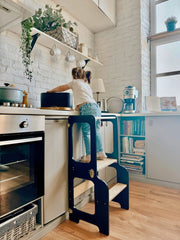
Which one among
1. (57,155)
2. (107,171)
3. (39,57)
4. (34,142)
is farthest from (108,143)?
(39,57)

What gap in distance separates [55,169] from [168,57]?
2625 mm

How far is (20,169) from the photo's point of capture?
3.62 feet

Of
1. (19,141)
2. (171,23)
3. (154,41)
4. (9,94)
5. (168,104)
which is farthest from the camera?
(154,41)

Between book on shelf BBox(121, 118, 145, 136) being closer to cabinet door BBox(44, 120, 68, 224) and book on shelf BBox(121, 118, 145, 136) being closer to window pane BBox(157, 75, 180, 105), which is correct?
window pane BBox(157, 75, 180, 105)

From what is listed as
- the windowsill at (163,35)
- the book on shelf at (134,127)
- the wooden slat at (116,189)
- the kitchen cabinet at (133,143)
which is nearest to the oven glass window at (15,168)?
the wooden slat at (116,189)

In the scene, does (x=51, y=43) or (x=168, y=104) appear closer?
(x=51, y=43)

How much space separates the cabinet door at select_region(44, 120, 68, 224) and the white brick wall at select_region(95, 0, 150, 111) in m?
1.78

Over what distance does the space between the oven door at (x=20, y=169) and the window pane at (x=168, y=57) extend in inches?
99.4

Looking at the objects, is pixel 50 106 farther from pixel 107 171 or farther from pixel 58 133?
pixel 107 171

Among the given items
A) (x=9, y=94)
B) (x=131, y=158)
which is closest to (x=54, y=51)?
(x=9, y=94)

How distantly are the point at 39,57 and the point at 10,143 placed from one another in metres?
1.38

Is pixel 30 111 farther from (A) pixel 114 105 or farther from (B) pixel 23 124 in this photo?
(A) pixel 114 105

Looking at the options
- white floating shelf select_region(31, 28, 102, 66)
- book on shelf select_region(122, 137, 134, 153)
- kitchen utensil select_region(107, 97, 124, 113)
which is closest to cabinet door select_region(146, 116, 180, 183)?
book on shelf select_region(122, 137, 134, 153)

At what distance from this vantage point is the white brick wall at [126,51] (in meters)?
2.74
